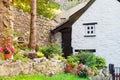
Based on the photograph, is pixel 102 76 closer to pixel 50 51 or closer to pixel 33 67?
pixel 50 51

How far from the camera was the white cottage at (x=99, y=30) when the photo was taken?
81.0ft

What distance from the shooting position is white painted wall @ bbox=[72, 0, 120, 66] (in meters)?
24.6

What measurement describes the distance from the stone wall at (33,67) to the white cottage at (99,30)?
9.45 meters

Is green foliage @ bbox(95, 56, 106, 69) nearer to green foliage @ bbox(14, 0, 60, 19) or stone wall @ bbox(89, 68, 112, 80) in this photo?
A: stone wall @ bbox(89, 68, 112, 80)

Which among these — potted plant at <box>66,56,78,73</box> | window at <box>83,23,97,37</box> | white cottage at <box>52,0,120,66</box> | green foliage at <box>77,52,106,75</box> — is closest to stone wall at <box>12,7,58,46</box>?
white cottage at <box>52,0,120,66</box>

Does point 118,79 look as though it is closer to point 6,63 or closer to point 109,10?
point 109,10

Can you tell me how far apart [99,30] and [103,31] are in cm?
37

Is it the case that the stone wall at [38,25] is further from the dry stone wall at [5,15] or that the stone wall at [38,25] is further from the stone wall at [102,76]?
the dry stone wall at [5,15]

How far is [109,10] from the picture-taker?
25172 millimetres

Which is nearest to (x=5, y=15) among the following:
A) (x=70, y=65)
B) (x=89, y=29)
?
(x=70, y=65)

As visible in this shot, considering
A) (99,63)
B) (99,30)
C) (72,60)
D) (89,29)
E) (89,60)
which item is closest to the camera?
(72,60)

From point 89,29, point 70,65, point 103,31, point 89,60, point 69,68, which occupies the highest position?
point 89,29

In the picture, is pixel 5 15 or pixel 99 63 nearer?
pixel 5 15

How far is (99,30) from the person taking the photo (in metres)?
25.6
